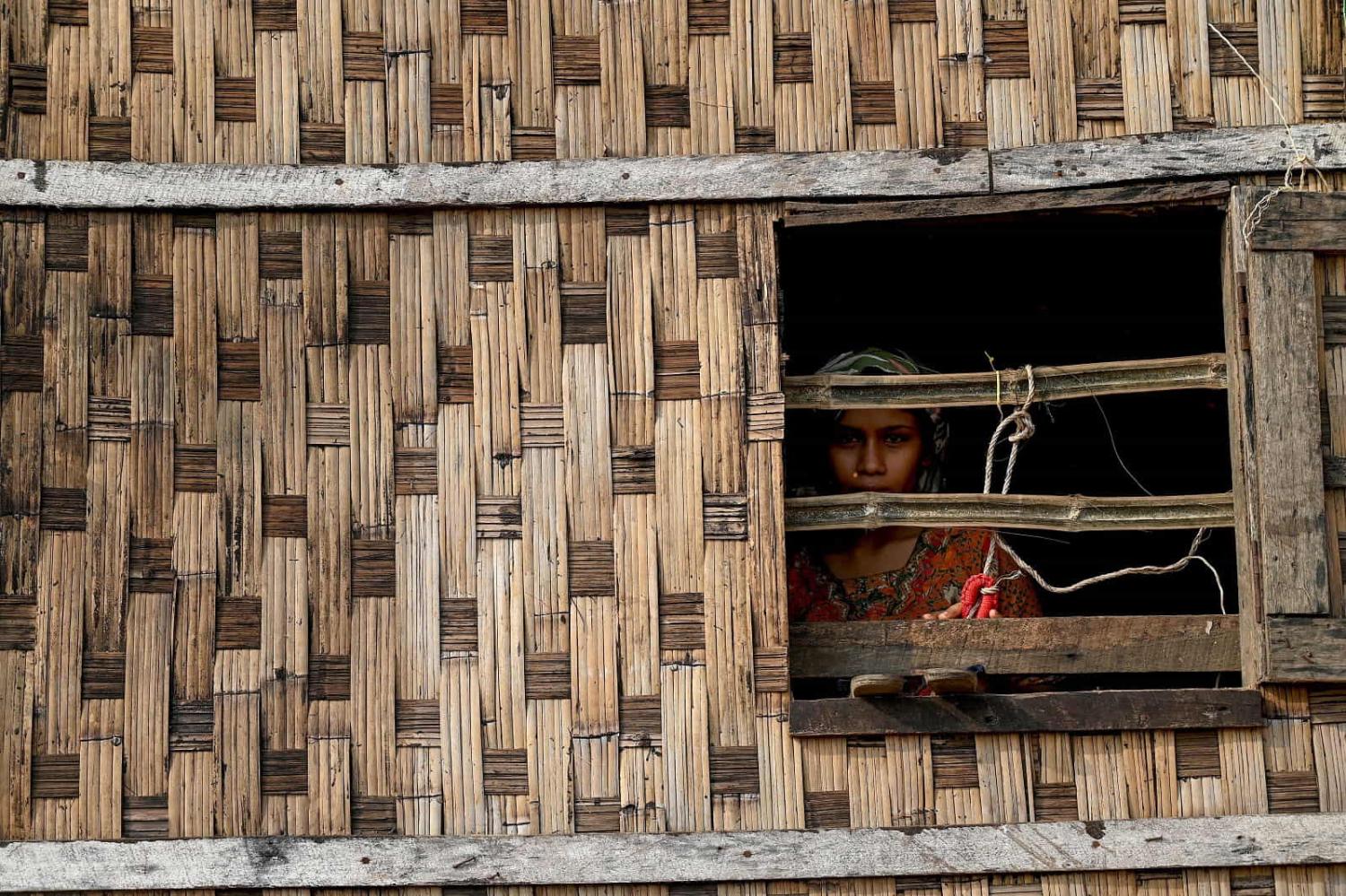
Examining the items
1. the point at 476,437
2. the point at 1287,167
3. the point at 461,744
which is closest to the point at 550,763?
the point at 461,744

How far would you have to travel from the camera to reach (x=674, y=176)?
154 inches

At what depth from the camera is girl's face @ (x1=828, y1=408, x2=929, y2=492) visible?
443 centimetres

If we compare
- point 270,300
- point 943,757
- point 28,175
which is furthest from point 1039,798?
point 28,175

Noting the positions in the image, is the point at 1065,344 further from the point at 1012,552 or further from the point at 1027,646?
the point at 1027,646

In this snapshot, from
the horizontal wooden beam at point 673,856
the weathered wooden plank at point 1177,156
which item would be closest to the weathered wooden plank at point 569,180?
the weathered wooden plank at point 1177,156

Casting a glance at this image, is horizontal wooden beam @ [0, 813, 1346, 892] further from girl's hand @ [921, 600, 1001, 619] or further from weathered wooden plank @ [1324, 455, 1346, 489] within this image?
weathered wooden plank @ [1324, 455, 1346, 489]

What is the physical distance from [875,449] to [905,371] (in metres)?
0.23

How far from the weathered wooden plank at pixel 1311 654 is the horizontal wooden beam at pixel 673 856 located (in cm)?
32

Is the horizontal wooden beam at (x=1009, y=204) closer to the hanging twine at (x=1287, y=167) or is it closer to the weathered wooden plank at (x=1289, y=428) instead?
the hanging twine at (x=1287, y=167)

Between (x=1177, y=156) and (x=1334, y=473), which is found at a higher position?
(x=1177, y=156)

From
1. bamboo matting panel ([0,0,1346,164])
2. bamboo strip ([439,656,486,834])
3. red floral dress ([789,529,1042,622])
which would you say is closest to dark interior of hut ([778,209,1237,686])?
red floral dress ([789,529,1042,622])

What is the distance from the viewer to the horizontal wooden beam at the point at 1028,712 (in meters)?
3.71

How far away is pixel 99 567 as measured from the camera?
379 centimetres

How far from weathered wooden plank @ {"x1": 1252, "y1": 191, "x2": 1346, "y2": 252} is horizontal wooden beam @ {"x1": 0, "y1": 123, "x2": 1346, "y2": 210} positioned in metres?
0.10
